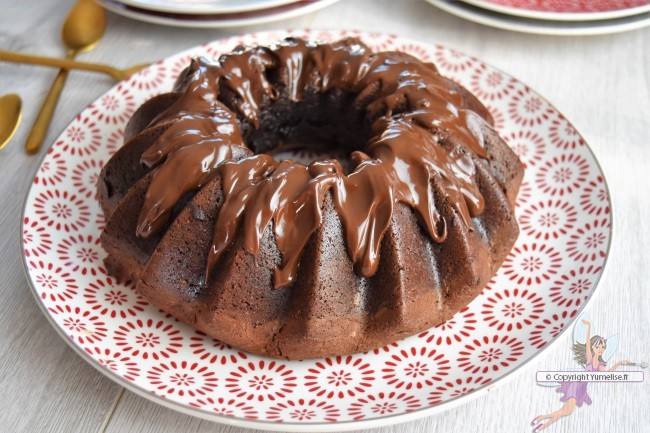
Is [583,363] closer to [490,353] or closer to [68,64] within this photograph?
[490,353]

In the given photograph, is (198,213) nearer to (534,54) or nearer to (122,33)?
(122,33)

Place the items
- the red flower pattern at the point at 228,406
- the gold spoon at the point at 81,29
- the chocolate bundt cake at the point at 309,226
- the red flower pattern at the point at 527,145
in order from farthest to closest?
the gold spoon at the point at 81,29
the red flower pattern at the point at 527,145
the chocolate bundt cake at the point at 309,226
the red flower pattern at the point at 228,406

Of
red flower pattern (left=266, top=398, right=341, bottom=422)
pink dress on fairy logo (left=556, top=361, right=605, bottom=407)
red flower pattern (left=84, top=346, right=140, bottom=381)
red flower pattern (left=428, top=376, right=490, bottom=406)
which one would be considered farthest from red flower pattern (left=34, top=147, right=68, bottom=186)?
pink dress on fairy logo (left=556, top=361, right=605, bottom=407)

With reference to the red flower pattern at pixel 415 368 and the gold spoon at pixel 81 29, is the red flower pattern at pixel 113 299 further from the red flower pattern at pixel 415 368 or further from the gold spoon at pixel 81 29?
the gold spoon at pixel 81 29

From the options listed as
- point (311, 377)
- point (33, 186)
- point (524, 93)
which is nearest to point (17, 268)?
point (33, 186)

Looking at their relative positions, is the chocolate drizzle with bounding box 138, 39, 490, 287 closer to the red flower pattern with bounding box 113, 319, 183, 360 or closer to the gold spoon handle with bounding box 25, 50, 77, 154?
the red flower pattern with bounding box 113, 319, 183, 360

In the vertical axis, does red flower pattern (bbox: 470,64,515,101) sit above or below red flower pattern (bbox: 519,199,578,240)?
above

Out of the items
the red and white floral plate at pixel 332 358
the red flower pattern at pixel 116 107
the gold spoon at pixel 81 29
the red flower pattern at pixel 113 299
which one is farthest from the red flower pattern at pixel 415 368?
the gold spoon at pixel 81 29
